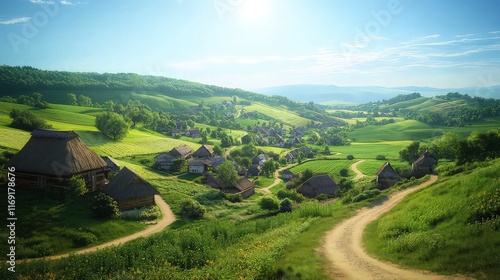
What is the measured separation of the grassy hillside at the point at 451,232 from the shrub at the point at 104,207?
29014mm

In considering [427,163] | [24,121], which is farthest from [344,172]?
[24,121]

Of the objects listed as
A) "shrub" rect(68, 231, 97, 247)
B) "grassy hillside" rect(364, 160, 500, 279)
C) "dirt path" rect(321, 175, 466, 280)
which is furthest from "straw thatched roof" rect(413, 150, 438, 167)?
"shrub" rect(68, 231, 97, 247)

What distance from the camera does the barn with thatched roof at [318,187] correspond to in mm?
68562

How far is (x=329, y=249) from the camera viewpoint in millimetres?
20234

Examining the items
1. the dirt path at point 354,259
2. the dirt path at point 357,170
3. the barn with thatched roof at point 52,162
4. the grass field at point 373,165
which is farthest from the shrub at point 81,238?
the grass field at point 373,165

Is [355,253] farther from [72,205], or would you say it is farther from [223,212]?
[72,205]

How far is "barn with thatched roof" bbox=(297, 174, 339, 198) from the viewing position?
68562 millimetres

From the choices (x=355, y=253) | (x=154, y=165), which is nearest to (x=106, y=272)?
(x=355, y=253)

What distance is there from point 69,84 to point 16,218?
17365cm

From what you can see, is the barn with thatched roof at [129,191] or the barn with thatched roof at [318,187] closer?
the barn with thatched roof at [129,191]

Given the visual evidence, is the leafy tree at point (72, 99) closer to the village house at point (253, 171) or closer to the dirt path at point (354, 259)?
the village house at point (253, 171)

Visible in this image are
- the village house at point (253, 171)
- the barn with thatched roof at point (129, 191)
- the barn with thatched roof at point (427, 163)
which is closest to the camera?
the barn with thatched roof at point (129, 191)

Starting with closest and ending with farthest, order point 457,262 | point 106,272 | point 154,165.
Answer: point 457,262, point 106,272, point 154,165

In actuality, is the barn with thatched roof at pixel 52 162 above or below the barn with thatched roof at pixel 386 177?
above
